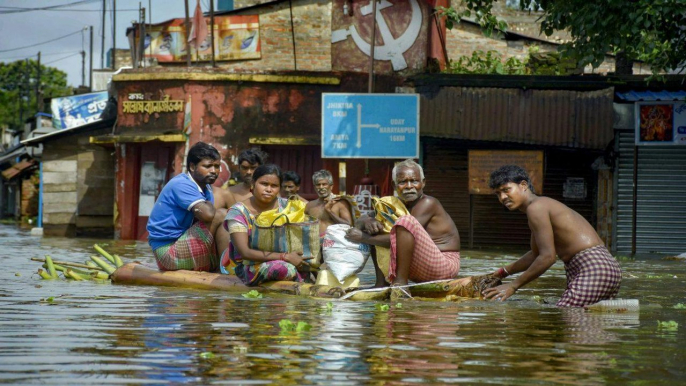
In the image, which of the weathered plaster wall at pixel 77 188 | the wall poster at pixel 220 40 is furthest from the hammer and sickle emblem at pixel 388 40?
the wall poster at pixel 220 40

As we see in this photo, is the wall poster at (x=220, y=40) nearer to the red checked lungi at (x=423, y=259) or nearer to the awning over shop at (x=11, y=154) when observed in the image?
the awning over shop at (x=11, y=154)

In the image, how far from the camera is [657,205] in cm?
1877

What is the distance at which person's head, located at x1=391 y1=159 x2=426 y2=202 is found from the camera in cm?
820

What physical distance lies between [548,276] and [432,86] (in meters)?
8.03

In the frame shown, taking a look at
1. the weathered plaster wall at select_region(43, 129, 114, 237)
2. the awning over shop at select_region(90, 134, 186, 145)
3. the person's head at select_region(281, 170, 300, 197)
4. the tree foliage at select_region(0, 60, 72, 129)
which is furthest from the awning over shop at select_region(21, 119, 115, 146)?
the tree foliage at select_region(0, 60, 72, 129)

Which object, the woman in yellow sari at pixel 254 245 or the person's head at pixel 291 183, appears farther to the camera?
the person's head at pixel 291 183

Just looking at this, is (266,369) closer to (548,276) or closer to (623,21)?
(548,276)

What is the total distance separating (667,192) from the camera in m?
18.8

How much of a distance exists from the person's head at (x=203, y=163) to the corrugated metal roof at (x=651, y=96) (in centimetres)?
1140

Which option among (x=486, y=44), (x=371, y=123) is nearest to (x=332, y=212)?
(x=371, y=123)

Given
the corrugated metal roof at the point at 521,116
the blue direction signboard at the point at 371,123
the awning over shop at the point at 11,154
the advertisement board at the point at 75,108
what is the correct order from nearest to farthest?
the corrugated metal roof at the point at 521,116, the blue direction signboard at the point at 371,123, the advertisement board at the point at 75,108, the awning over shop at the point at 11,154

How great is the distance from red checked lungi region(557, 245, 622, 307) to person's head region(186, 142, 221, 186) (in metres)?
3.38

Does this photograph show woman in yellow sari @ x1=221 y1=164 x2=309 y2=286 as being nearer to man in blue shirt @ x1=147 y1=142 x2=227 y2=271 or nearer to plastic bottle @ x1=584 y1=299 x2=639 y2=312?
man in blue shirt @ x1=147 y1=142 x2=227 y2=271

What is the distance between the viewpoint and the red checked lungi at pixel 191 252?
354 inches
